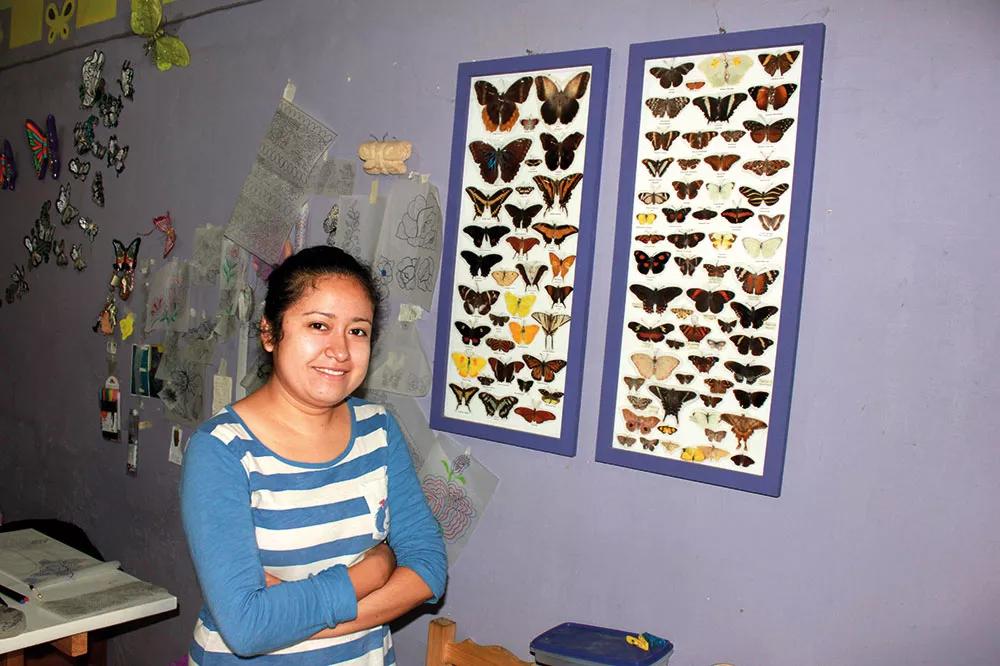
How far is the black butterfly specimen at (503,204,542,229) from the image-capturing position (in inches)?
66.7

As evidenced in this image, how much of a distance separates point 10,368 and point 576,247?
2613mm

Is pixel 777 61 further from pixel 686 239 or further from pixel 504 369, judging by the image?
pixel 504 369

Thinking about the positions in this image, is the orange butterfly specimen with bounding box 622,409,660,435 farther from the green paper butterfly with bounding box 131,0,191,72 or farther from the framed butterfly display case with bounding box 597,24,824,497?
the green paper butterfly with bounding box 131,0,191,72

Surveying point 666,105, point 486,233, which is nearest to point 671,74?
point 666,105

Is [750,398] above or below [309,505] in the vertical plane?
above

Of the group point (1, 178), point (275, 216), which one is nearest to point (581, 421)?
point (275, 216)

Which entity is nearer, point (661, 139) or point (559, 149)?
point (661, 139)

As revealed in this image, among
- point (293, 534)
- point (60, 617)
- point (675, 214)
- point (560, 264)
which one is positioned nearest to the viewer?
point (293, 534)

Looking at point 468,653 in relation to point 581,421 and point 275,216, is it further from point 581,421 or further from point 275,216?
point 275,216

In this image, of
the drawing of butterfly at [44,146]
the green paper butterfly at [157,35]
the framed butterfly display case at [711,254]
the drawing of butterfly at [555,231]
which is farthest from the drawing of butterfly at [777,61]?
the drawing of butterfly at [44,146]

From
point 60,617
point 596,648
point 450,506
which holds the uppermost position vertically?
point 450,506

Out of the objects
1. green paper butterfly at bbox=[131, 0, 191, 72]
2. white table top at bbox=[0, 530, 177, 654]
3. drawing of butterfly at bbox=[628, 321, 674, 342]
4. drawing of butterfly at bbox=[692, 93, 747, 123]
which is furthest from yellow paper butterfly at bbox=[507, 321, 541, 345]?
green paper butterfly at bbox=[131, 0, 191, 72]

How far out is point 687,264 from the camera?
4.93ft

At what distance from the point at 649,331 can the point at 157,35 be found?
1.93 meters
